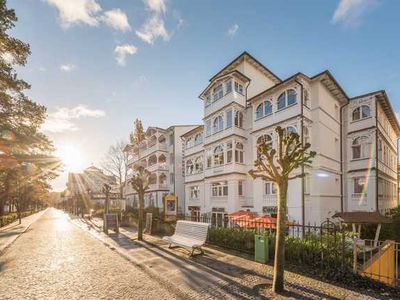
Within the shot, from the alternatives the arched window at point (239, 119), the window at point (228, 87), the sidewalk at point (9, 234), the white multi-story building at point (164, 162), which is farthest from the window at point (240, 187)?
the sidewalk at point (9, 234)

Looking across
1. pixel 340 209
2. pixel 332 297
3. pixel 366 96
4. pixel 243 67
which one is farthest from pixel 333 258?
pixel 243 67

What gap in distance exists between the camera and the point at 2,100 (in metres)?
17.4

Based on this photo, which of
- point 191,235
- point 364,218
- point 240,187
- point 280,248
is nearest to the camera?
point 280,248

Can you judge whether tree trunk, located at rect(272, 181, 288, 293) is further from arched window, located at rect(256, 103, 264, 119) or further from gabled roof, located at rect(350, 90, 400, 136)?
gabled roof, located at rect(350, 90, 400, 136)

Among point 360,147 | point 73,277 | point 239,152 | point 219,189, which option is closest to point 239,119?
point 239,152

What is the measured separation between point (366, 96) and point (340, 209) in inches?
368

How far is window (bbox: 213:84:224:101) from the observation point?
24381mm

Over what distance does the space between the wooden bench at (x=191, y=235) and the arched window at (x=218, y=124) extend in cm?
1350

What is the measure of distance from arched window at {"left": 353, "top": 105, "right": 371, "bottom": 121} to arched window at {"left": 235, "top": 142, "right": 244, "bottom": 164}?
9.80 meters

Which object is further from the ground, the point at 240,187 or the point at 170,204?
the point at 240,187

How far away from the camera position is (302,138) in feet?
55.3

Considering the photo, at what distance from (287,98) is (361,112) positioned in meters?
7.35

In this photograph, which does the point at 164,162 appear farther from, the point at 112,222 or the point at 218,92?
the point at 112,222

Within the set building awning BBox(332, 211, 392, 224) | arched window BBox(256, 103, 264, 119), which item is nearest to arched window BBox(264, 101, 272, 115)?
arched window BBox(256, 103, 264, 119)
